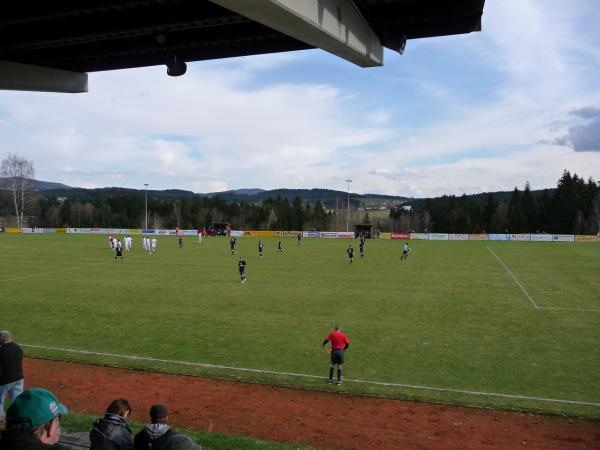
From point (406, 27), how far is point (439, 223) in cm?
12601

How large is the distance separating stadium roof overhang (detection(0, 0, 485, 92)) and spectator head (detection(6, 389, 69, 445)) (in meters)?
5.13

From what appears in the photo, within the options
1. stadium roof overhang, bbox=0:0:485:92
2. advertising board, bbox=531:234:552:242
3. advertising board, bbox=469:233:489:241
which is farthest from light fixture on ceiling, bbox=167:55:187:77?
advertising board, bbox=531:234:552:242

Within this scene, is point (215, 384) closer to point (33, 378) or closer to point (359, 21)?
point (33, 378)

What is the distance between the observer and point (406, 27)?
1064 cm

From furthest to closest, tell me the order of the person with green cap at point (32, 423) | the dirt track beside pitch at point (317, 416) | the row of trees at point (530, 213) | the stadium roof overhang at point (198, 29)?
the row of trees at point (530, 213) < the dirt track beside pitch at point (317, 416) < the stadium roof overhang at point (198, 29) < the person with green cap at point (32, 423)

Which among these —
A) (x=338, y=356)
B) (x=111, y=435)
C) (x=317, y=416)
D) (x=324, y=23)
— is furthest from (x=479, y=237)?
(x=111, y=435)

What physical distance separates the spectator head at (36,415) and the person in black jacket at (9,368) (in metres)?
5.94

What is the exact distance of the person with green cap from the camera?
9.82 feet

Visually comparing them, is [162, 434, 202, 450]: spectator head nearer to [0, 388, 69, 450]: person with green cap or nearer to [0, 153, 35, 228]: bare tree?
[0, 388, 69, 450]: person with green cap

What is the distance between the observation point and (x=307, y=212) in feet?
477

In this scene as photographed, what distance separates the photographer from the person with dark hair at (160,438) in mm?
4277

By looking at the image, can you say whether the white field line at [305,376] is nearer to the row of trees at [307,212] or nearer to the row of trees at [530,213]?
the row of trees at [307,212]

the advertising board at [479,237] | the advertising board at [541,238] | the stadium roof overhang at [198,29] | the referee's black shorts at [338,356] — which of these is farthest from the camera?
the advertising board at [479,237]

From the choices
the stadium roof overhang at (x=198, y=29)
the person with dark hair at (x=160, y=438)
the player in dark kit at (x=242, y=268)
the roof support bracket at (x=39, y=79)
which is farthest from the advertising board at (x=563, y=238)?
the person with dark hair at (x=160, y=438)
